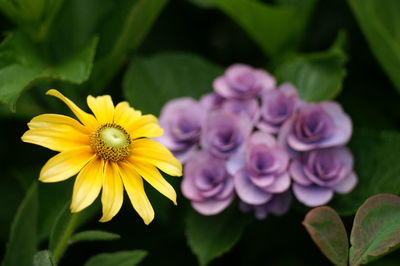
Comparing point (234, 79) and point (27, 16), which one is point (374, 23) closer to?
point (234, 79)

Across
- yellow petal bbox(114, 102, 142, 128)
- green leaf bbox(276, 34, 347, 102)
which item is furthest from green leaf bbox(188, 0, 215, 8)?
yellow petal bbox(114, 102, 142, 128)

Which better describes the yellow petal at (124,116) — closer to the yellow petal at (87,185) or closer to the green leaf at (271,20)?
the yellow petal at (87,185)

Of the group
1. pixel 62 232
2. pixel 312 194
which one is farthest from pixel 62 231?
pixel 312 194

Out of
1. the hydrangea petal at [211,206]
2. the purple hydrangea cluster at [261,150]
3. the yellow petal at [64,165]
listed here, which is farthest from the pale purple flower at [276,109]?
the yellow petal at [64,165]

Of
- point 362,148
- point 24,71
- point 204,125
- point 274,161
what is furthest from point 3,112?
point 362,148

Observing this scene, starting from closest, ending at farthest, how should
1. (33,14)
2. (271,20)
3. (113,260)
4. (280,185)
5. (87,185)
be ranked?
1. (87,185)
2. (113,260)
3. (280,185)
4. (33,14)
5. (271,20)

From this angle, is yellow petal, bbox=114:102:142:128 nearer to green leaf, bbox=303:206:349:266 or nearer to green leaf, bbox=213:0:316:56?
green leaf, bbox=303:206:349:266

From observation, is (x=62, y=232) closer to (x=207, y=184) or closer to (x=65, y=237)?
(x=65, y=237)
